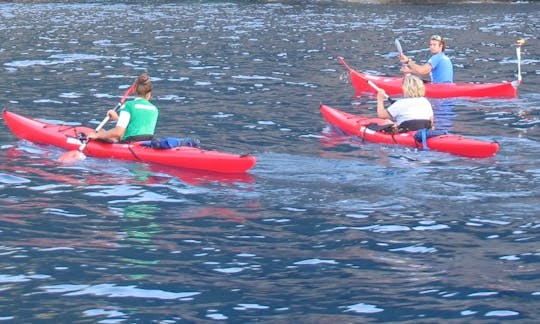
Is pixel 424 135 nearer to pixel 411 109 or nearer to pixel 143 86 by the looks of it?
pixel 411 109

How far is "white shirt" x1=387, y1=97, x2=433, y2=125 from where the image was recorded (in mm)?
13358

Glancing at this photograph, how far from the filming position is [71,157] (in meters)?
12.4

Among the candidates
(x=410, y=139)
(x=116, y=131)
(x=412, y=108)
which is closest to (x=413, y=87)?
(x=412, y=108)

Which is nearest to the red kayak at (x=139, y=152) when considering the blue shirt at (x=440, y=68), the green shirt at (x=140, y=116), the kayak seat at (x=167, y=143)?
the kayak seat at (x=167, y=143)

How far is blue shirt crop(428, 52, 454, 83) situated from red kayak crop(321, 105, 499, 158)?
3.74 meters

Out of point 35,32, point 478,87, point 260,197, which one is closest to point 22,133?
point 260,197

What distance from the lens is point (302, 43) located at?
29.7 metres

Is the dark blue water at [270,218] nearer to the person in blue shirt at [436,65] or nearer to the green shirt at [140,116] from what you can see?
the green shirt at [140,116]

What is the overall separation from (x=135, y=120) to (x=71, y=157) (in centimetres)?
99

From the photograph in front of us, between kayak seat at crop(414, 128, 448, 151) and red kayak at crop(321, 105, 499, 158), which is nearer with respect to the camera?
red kayak at crop(321, 105, 499, 158)

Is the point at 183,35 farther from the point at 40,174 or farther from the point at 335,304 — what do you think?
the point at 335,304

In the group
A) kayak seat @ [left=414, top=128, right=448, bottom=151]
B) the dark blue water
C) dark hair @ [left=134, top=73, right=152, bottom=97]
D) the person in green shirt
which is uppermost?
dark hair @ [left=134, top=73, right=152, bottom=97]

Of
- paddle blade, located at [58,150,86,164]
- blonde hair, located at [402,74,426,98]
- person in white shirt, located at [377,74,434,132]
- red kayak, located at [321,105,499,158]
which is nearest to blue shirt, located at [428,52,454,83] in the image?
red kayak, located at [321,105,499,158]

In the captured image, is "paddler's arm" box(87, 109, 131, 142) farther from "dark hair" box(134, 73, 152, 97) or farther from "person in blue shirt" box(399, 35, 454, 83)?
"person in blue shirt" box(399, 35, 454, 83)
